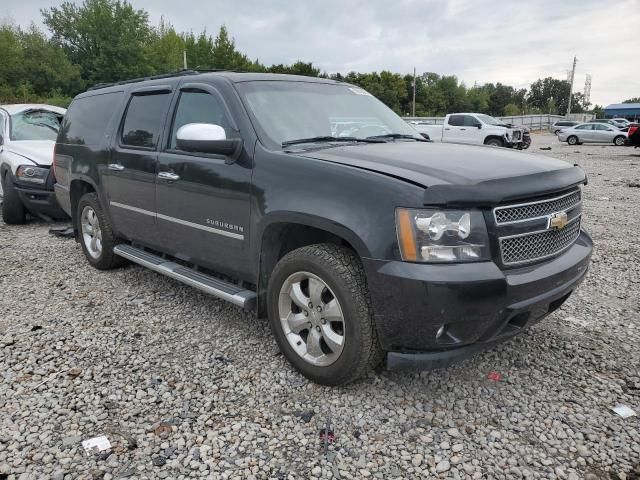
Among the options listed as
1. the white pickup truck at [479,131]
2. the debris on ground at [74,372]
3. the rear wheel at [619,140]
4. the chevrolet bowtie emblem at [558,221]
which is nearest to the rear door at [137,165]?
the debris on ground at [74,372]

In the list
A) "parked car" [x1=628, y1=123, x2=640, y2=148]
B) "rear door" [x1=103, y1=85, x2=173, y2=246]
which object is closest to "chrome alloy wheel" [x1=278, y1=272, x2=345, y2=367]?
"rear door" [x1=103, y1=85, x2=173, y2=246]

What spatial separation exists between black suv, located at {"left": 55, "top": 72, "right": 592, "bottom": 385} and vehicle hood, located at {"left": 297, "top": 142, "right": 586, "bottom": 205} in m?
0.01

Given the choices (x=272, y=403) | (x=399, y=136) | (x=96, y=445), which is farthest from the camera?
(x=399, y=136)

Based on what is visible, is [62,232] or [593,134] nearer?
[62,232]

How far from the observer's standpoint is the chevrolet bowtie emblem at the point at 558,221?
9.12ft

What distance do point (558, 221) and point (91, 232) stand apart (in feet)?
15.1

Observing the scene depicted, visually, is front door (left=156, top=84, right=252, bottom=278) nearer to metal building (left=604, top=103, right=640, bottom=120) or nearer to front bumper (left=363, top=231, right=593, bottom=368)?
front bumper (left=363, top=231, right=593, bottom=368)

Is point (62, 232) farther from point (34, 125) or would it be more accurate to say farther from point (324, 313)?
point (324, 313)

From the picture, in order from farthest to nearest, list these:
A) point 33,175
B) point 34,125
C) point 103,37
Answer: point 103,37, point 34,125, point 33,175

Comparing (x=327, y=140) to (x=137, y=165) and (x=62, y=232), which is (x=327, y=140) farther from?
(x=62, y=232)

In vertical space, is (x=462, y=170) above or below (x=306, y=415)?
above

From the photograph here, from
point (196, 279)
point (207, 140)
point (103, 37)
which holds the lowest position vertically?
point (196, 279)

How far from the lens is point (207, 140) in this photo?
315 centimetres

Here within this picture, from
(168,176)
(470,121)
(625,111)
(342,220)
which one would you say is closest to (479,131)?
(470,121)
